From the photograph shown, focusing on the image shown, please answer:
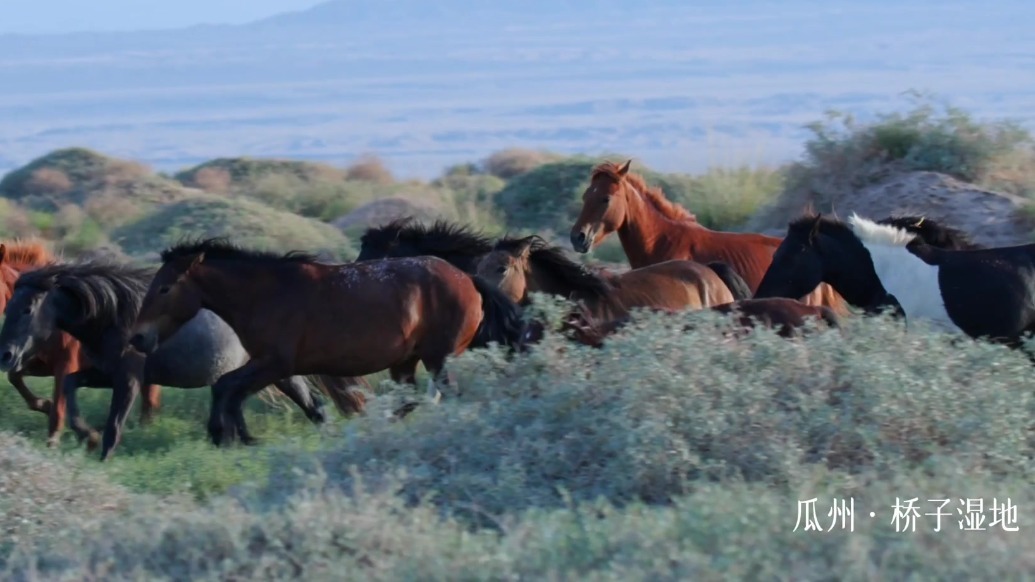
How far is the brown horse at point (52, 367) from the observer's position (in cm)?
963

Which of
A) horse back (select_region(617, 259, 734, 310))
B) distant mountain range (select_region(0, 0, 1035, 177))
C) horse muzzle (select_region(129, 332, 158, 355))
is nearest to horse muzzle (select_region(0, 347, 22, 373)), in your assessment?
horse muzzle (select_region(129, 332, 158, 355))

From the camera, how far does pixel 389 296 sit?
871 cm

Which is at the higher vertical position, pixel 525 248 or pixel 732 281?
pixel 525 248

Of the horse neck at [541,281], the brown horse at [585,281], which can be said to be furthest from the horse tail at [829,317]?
the horse neck at [541,281]

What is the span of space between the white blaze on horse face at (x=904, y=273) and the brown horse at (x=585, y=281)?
42.9 inches

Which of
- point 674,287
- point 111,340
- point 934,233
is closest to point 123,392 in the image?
point 111,340

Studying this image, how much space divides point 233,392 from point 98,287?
159 centimetres

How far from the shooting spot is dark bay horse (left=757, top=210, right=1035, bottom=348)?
28.5 ft

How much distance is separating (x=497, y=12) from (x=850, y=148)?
142 m

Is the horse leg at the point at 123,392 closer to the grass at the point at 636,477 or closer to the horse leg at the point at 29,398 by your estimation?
the horse leg at the point at 29,398

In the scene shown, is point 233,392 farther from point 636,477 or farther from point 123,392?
point 636,477

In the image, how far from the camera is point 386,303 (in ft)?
28.5

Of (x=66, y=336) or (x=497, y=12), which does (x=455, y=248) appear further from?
(x=497, y=12)

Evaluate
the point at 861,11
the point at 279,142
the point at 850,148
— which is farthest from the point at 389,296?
the point at 861,11
